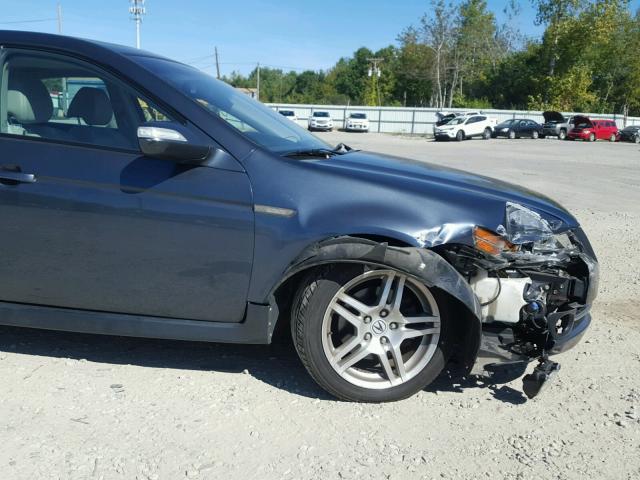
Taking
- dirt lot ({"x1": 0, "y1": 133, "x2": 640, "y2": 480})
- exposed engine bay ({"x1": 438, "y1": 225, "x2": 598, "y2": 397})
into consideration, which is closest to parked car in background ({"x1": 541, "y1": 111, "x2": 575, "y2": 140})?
dirt lot ({"x1": 0, "y1": 133, "x2": 640, "y2": 480})

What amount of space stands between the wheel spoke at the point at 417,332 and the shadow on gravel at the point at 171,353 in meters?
0.61

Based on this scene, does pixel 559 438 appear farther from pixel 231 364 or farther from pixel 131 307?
pixel 131 307

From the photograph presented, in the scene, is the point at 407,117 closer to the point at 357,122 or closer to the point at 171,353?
the point at 357,122

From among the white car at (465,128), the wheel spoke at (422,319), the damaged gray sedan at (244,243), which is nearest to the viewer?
the damaged gray sedan at (244,243)

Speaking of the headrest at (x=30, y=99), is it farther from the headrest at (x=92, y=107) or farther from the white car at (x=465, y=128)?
the white car at (x=465, y=128)

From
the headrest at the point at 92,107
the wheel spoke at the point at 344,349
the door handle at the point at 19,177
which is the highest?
the headrest at the point at 92,107

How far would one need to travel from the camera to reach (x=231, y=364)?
3.51m

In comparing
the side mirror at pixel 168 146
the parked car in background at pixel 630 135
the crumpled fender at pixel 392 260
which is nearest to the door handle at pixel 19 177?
the side mirror at pixel 168 146

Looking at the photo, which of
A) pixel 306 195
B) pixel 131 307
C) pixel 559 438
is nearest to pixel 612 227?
pixel 559 438

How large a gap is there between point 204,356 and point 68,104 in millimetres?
1639

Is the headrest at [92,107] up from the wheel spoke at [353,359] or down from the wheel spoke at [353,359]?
up

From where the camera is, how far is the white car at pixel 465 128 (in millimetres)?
36250

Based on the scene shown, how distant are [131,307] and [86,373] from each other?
58 cm

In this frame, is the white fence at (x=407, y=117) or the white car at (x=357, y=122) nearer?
the white car at (x=357, y=122)
